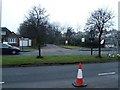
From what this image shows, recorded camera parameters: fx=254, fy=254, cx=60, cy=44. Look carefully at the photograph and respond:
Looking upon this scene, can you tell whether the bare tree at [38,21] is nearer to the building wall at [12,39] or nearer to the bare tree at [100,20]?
the bare tree at [100,20]

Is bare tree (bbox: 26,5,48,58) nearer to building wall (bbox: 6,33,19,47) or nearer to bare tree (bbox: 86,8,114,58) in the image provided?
bare tree (bbox: 86,8,114,58)

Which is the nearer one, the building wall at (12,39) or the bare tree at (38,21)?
the bare tree at (38,21)

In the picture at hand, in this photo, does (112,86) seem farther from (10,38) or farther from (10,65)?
(10,38)

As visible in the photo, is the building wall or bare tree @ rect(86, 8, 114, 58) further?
the building wall

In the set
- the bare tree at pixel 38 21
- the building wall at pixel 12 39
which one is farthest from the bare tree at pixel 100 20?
the building wall at pixel 12 39

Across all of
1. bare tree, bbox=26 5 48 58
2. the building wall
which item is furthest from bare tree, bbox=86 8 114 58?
the building wall

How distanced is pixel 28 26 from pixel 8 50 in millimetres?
7932

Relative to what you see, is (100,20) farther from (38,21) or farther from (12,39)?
(12,39)

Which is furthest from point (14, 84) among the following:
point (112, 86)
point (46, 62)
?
point (46, 62)

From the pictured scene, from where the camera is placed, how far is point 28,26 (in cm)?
2373

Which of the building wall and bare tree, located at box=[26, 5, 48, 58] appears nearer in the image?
bare tree, located at box=[26, 5, 48, 58]

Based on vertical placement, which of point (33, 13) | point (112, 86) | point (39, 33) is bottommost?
point (112, 86)

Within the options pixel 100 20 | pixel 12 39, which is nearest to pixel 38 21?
pixel 100 20

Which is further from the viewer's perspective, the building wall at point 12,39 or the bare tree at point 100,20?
the building wall at point 12,39
